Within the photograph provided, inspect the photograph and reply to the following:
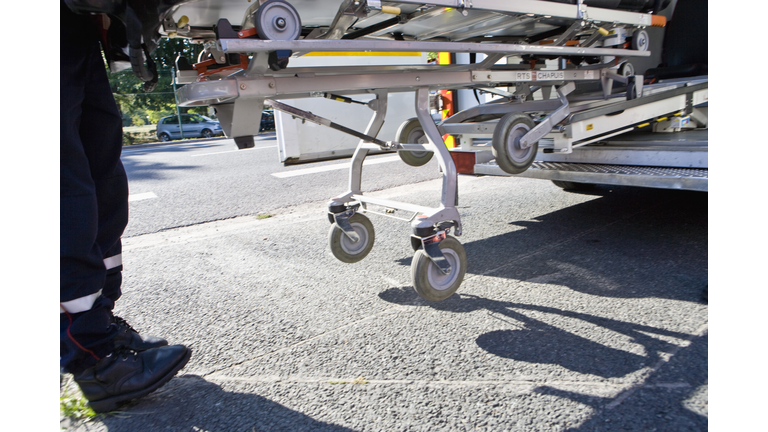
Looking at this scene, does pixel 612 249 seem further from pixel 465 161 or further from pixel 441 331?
pixel 441 331

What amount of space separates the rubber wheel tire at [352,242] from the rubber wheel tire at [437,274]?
0.82 metres

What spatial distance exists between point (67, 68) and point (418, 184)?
5153mm

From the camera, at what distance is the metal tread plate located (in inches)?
117

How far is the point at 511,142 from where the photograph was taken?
116 inches

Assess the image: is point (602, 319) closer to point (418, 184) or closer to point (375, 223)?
point (375, 223)

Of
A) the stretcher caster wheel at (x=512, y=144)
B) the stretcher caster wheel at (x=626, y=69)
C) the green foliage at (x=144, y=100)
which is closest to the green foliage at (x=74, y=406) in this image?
the stretcher caster wheel at (x=512, y=144)

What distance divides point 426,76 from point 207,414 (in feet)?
6.39

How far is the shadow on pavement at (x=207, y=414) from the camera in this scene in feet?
5.95

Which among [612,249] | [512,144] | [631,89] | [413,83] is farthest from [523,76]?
[612,249]

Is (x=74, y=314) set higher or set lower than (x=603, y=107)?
lower

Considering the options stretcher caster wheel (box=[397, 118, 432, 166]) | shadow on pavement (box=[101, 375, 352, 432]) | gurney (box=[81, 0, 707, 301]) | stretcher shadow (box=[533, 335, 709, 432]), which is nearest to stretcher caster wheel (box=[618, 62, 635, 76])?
gurney (box=[81, 0, 707, 301])

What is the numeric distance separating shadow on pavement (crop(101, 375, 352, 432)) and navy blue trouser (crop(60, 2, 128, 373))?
0.87 feet

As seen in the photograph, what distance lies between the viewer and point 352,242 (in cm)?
336

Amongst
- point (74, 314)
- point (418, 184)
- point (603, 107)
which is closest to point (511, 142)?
point (603, 107)
